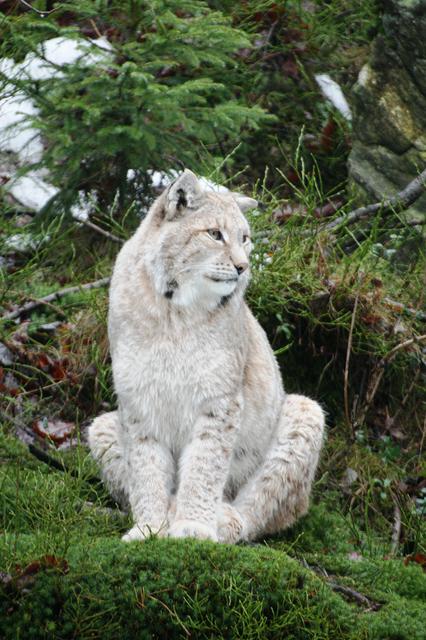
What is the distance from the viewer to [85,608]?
3.93 m

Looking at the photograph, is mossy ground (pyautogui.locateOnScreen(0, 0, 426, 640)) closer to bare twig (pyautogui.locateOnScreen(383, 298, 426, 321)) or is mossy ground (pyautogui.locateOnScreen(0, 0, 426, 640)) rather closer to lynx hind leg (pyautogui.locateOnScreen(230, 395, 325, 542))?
bare twig (pyautogui.locateOnScreen(383, 298, 426, 321))

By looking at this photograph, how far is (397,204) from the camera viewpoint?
7.61m

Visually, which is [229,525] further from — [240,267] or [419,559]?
[240,267]

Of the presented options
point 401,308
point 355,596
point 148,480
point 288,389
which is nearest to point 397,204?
point 401,308

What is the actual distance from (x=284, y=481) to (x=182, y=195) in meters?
1.52

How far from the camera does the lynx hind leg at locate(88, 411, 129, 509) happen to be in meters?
5.35

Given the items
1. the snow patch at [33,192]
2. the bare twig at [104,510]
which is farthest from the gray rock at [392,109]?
the bare twig at [104,510]

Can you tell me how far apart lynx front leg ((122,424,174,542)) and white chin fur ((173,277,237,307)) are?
0.64m

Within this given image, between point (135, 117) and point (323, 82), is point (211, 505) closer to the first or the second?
point (135, 117)

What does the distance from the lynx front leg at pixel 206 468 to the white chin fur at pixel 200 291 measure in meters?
0.49

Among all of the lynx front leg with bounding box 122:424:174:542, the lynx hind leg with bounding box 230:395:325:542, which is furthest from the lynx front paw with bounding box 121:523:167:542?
the lynx hind leg with bounding box 230:395:325:542

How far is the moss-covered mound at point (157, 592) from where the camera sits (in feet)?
12.8

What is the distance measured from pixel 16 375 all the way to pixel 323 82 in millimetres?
4384

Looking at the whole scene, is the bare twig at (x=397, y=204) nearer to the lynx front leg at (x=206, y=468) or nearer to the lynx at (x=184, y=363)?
the lynx at (x=184, y=363)
